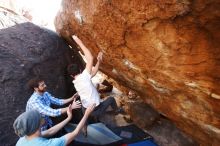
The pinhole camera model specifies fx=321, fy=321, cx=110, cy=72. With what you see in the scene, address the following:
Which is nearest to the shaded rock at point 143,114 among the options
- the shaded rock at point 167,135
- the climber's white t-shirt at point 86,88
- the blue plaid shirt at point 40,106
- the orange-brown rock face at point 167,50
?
the shaded rock at point 167,135

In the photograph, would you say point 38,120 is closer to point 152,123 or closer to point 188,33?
point 188,33

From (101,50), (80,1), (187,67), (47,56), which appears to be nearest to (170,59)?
(187,67)

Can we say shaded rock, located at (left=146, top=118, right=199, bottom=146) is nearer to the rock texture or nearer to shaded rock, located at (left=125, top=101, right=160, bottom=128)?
shaded rock, located at (left=125, top=101, right=160, bottom=128)

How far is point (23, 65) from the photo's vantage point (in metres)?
6.86

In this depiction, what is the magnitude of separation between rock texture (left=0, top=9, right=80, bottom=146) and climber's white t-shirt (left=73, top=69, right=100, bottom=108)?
1.43 metres

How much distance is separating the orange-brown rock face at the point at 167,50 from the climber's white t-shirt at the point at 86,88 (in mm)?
809

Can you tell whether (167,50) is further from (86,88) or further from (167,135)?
(167,135)

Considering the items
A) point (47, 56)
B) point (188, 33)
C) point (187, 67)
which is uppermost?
point (47, 56)

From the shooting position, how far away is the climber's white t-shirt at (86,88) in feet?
17.5

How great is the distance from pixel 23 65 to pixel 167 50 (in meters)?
Result: 3.46

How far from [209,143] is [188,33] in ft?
8.00

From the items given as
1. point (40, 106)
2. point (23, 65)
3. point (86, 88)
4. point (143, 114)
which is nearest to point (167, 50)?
point (86, 88)

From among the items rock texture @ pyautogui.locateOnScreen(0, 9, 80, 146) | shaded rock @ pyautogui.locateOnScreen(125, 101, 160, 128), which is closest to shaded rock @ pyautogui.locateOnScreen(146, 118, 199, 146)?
shaded rock @ pyautogui.locateOnScreen(125, 101, 160, 128)

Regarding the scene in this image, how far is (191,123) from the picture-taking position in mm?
5574
